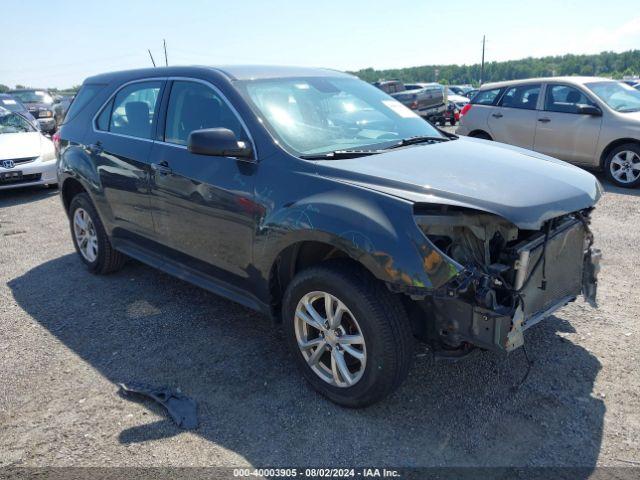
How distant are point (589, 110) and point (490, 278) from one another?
7294 mm

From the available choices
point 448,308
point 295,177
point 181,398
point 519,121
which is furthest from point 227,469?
point 519,121

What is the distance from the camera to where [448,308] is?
2668mm

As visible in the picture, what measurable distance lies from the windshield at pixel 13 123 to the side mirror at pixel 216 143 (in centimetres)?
842

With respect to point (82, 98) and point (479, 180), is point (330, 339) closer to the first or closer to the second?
point (479, 180)

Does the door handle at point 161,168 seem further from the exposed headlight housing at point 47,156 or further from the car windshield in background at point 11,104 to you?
the car windshield in background at point 11,104

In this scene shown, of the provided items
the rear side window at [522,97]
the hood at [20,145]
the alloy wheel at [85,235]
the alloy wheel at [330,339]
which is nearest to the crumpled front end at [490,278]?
the alloy wheel at [330,339]

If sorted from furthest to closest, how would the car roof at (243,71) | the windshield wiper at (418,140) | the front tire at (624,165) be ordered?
the front tire at (624,165), the car roof at (243,71), the windshield wiper at (418,140)

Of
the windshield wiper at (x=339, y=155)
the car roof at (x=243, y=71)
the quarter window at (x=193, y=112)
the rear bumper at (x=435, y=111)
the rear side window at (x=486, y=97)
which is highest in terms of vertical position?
the car roof at (x=243, y=71)

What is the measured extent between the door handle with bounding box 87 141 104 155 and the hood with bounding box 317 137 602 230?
2486 mm

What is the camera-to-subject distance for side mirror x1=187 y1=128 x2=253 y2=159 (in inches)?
125

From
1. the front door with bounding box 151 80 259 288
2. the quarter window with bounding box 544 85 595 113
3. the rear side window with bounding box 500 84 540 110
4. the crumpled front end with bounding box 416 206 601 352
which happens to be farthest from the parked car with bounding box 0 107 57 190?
the quarter window with bounding box 544 85 595 113

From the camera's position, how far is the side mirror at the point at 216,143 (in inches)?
125

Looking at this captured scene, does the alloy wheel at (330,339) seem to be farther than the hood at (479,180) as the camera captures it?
Yes

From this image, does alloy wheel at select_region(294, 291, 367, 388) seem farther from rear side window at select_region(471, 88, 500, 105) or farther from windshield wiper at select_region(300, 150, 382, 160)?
rear side window at select_region(471, 88, 500, 105)
